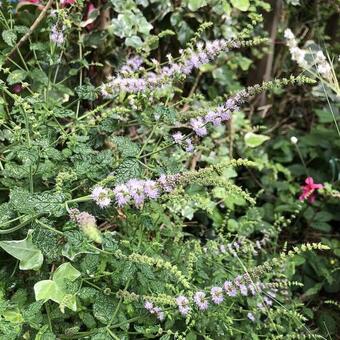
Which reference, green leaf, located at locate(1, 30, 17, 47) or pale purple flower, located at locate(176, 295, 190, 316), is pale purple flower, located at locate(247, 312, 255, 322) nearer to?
pale purple flower, located at locate(176, 295, 190, 316)

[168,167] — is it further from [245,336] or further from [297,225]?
[297,225]

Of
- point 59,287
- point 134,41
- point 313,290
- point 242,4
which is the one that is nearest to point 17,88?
point 134,41

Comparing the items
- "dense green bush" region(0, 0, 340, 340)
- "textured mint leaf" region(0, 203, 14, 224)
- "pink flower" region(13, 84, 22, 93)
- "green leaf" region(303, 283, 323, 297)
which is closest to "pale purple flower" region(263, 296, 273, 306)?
"dense green bush" region(0, 0, 340, 340)

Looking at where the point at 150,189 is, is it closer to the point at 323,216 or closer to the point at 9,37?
the point at 9,37

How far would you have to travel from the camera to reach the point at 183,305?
106 cm

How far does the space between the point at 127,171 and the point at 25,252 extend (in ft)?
0.83

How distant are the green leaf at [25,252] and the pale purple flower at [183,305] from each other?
0.89 ft

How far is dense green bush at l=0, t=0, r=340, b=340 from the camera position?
1.05 m

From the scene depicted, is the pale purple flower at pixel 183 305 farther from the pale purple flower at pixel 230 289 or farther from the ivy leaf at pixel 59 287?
the ivy leaf at pixel 59 287

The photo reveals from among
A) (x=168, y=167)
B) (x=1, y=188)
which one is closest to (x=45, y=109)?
(x=1, y=188)

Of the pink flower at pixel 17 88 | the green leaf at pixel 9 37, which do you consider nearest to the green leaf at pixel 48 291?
the green leaf at pixel 9 37

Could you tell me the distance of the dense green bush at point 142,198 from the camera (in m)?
1.05

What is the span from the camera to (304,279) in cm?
179

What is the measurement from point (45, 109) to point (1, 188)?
7.6 inches
